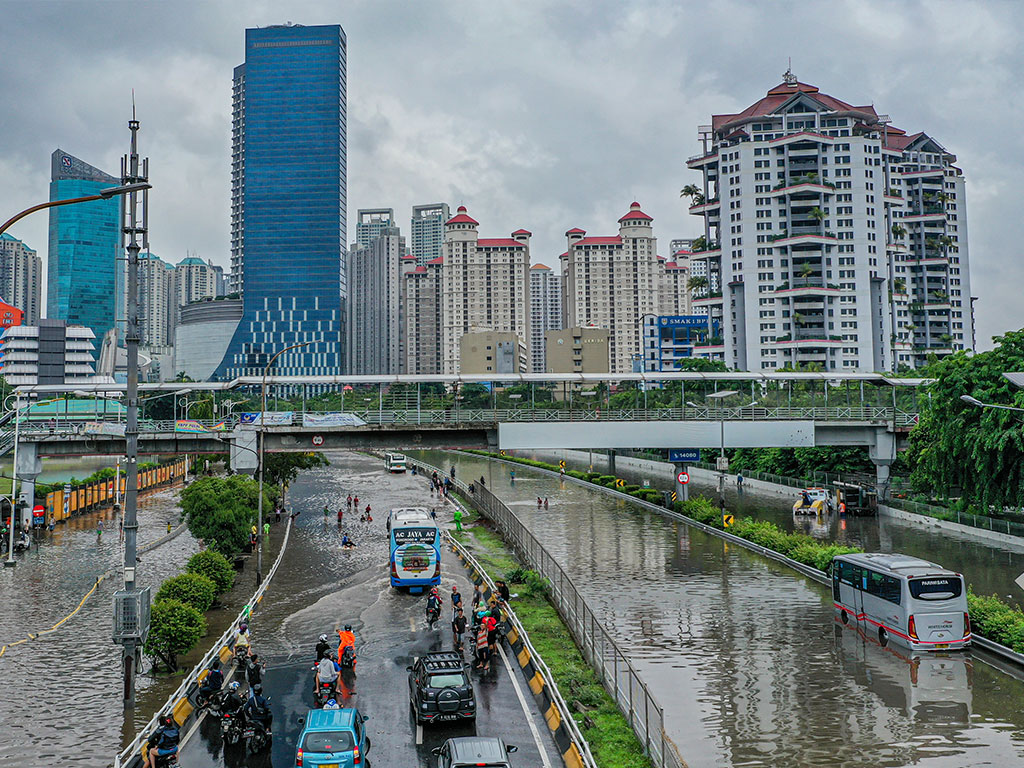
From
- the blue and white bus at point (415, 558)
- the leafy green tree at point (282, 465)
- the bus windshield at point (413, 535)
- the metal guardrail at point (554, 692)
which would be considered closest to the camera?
the metal guardrail at point (554, 692)

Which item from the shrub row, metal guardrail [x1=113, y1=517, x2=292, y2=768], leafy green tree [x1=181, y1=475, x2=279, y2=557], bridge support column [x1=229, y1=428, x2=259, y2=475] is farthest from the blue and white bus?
bridge support column [x1=229, y1=428, x2=259, y2=475]

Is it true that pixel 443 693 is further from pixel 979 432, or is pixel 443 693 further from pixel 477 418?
pixel 979 432

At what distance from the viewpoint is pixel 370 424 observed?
48.1 metres

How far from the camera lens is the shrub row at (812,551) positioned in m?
22.8

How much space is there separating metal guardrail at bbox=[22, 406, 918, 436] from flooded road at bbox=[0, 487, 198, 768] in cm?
741

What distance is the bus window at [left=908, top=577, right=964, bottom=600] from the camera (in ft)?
73.5

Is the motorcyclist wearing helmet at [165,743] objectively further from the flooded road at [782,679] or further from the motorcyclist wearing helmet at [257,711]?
the flooded road at [782,679]

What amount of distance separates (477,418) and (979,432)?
25663mm

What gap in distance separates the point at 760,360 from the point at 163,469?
8461 centimetres

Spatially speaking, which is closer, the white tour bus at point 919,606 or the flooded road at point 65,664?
the flooded road at point 65,664

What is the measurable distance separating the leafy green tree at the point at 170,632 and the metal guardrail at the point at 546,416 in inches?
1002

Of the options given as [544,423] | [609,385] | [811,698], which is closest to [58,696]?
[811,698]

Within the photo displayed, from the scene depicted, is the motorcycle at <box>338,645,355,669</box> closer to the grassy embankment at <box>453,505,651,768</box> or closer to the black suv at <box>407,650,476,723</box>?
the black suv at <box>407,650,476,723</box>

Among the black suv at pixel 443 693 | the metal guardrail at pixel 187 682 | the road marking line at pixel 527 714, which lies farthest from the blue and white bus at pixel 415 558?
the black suv at pixel 443 693
